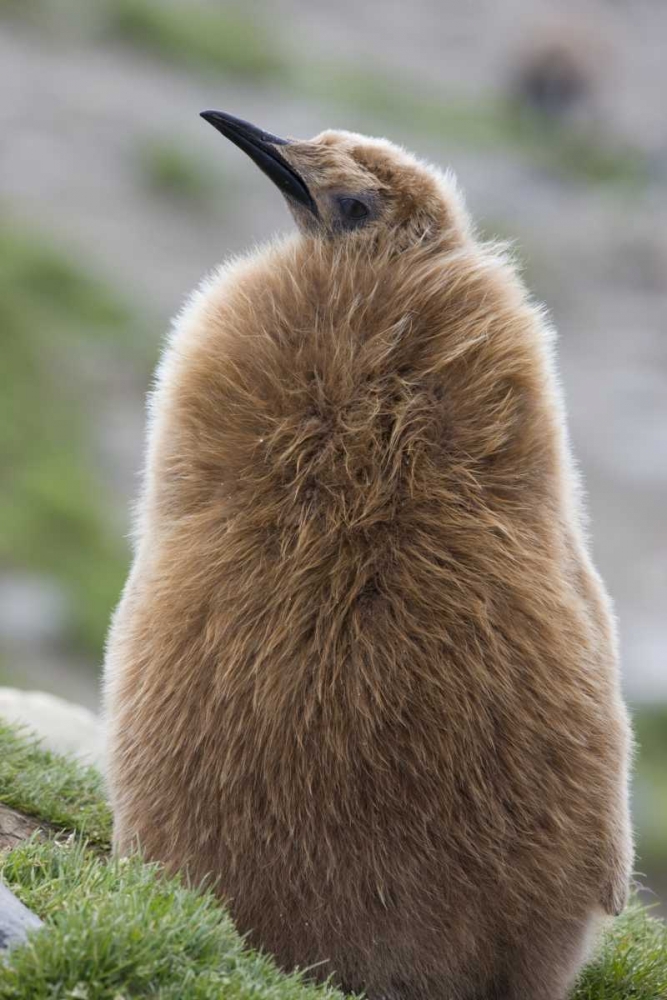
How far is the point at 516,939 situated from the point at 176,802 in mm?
1203

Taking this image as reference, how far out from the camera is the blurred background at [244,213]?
24.3 metres

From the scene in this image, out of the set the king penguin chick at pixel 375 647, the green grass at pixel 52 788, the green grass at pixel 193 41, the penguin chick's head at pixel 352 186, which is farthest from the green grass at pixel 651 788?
the green grass at pixel 193 41

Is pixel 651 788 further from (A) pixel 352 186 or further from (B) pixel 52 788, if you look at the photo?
(A) pixel 352 186

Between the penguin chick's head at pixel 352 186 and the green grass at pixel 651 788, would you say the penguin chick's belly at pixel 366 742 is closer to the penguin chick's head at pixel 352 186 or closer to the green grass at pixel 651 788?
the penguin chick's head at pixel 352 186

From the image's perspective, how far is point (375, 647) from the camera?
4734 mm

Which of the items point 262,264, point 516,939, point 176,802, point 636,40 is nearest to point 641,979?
point 516,939

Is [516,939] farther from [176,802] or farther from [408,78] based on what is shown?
[408,78]

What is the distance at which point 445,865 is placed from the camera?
4715 mm

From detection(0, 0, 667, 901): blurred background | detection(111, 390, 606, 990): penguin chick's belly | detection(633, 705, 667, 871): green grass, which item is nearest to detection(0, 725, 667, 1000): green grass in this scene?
detection(111, 390, 606, 990): penguin chick's belly

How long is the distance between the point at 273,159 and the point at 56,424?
2278 centimetres

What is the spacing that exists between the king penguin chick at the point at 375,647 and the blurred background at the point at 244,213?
14.8 meters

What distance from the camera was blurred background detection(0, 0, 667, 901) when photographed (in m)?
24.3

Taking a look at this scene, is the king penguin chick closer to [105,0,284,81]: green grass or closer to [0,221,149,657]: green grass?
[0,221,149,657]: green grass

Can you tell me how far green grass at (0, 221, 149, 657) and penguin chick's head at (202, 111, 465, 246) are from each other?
17.2 metres
